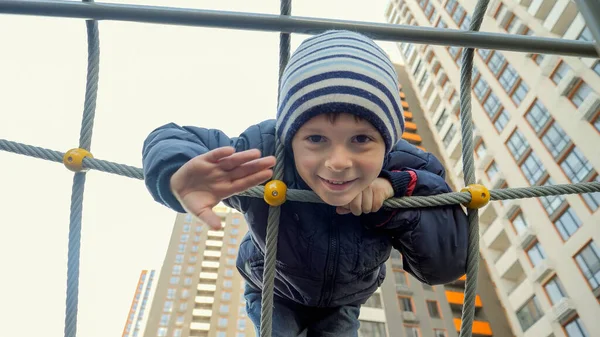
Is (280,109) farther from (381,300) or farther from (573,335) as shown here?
(381,300)

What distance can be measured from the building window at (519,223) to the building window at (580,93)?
210 cm

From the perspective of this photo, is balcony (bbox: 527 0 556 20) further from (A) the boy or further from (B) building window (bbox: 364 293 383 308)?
(A) the boy

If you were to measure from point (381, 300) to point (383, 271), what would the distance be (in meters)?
8.71

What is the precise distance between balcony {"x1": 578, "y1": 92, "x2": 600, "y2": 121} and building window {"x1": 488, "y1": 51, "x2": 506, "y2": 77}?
2339 millimetres

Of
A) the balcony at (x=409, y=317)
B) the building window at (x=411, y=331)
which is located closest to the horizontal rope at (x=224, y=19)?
the building window at (x=411, y=331)

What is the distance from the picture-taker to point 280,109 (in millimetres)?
500

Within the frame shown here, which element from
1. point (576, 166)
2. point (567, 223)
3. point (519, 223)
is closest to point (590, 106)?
point (576, 166)

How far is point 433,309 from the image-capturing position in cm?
Result: 947

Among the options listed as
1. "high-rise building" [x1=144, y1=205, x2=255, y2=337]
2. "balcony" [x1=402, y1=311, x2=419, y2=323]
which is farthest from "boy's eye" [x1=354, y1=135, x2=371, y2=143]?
"high-rise building" [x1=144, y1=205, x2=255, y2=337]

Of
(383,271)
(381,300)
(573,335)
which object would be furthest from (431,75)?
(383,271)

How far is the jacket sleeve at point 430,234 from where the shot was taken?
1.72ft

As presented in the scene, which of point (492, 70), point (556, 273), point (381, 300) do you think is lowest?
point (556, 273)

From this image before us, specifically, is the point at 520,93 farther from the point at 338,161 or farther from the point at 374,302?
the point at 338,161

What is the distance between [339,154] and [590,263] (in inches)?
253
